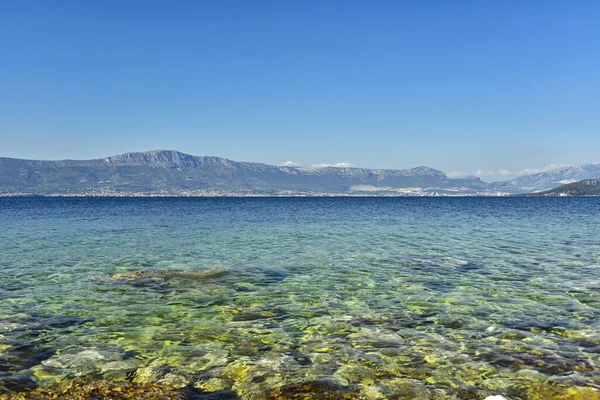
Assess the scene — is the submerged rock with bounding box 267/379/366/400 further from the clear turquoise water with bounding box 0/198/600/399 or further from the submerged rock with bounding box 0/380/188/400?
the submerged rock with bounding box 0/380/188/400

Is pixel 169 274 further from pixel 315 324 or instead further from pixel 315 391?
pixel 315 391

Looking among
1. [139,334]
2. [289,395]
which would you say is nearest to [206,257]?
[139,334]

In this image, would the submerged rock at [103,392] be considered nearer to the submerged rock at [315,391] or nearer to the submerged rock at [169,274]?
the submerged rock at [315,391]

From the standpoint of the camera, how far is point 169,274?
864 inches

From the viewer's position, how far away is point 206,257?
28828 millimetres

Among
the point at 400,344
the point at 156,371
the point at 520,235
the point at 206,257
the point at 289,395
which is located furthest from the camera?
the point at 520,235

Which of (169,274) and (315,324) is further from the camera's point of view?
(169,274)

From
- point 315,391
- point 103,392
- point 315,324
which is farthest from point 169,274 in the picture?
point 315,391

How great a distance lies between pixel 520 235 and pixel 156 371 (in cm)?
4098

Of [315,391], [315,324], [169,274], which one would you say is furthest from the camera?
[169,274]

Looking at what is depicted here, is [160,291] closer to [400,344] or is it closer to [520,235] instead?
[400,344]

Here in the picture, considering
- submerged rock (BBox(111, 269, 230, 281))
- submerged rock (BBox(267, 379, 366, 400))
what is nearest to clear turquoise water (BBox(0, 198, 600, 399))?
submerged rock (BBox(267, 379, 366, 400))

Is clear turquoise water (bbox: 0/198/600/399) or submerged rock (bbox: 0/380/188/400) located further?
clear turquoise water (bbox: 0/198/600/399)

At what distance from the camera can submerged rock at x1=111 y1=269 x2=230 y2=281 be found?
2110 cm
